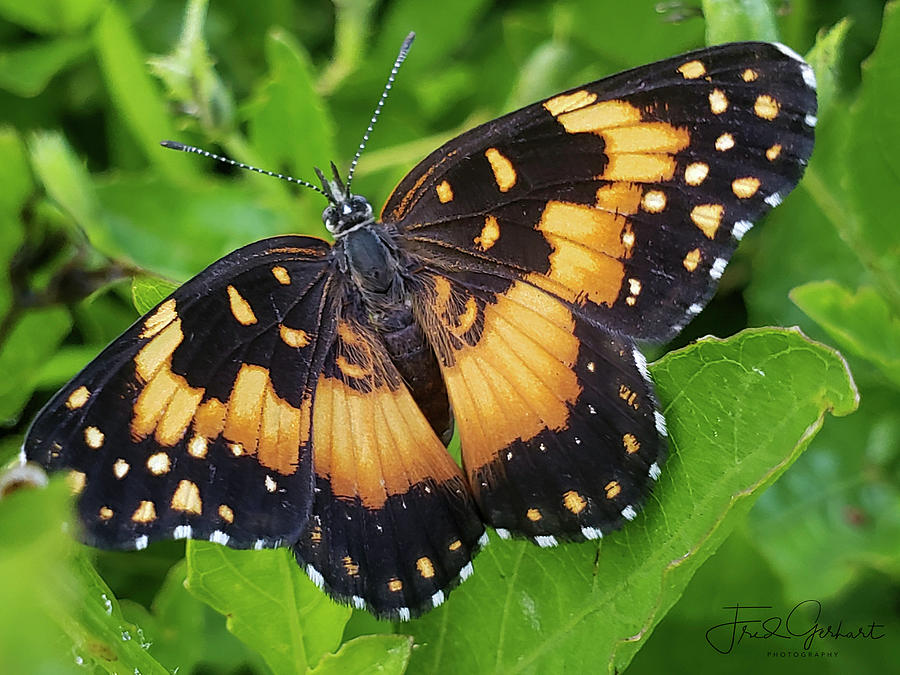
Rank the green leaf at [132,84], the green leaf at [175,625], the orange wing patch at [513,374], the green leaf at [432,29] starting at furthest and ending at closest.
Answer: the green leaf at [432,29], the green leaf at [132,84], the green leaf at [175,625], the orange wing patch at [513,374]

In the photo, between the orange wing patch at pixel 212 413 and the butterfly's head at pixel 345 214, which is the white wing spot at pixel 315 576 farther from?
the butterfly's head at pixel 345 214

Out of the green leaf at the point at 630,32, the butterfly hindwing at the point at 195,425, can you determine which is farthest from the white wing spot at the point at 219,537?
the green leaf at the point at 630,32

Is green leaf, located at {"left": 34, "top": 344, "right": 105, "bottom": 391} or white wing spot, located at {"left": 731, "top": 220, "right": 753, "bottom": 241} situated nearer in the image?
white wing spot, located at {"left": 731, "top": 220, "right": 753, "bottom": 241}

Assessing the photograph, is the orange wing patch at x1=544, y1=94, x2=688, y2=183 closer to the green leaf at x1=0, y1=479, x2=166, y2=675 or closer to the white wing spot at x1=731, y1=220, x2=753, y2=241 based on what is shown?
the white wing spot at x1=731, y1=220, x2=753, y2=241

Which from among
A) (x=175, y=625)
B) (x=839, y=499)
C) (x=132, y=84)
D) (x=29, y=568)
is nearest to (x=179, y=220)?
(x=132, y=84)

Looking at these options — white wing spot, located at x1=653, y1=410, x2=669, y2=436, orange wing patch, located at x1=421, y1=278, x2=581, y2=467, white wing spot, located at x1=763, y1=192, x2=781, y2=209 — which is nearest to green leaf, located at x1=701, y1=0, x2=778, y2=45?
white wing spot, located at x1=763, y1=192, x2=781, y2=209

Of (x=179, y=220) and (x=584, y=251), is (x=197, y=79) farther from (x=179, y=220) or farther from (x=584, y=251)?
(x=584, y=251)

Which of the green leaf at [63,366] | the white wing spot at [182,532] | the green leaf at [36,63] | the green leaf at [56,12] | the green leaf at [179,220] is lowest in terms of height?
the white wing spot at [182,532]
